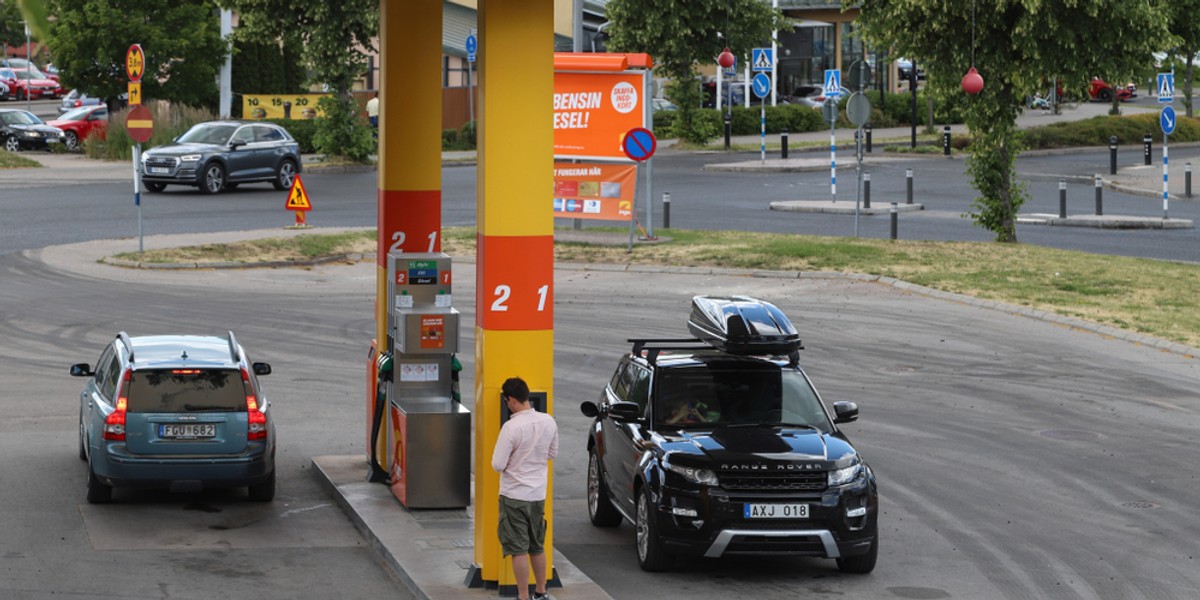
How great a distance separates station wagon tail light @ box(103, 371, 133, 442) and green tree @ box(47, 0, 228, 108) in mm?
41343

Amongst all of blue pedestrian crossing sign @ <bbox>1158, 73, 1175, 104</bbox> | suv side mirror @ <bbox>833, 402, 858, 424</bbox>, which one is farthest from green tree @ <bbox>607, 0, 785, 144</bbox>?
suv side mirror @ <bbox>833, 402, 858, 424</bbox>

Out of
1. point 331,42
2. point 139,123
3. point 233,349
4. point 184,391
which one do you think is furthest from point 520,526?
point 331,42

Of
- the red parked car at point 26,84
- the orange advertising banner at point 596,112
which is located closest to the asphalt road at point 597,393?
the orange advertising banner at point 596,112

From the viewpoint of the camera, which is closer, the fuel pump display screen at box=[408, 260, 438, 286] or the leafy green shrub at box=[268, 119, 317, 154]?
the fuel pump display screen at box=[408, 260, 438, 286]

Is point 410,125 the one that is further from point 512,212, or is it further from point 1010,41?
point 1010,41

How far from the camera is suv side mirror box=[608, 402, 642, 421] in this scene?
1292cm

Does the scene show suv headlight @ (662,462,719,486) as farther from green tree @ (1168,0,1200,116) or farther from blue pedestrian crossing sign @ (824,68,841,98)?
green tree @ (1168,0,1200,116)

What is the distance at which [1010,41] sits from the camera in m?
30.3

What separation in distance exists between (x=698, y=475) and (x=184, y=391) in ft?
15.5

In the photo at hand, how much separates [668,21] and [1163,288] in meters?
33.8

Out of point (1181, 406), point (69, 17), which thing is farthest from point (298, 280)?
point (69, 17)

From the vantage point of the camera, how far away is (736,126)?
67312 mm

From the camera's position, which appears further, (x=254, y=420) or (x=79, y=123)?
(x=79, y=123)

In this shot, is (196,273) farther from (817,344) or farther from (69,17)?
(69,17)
